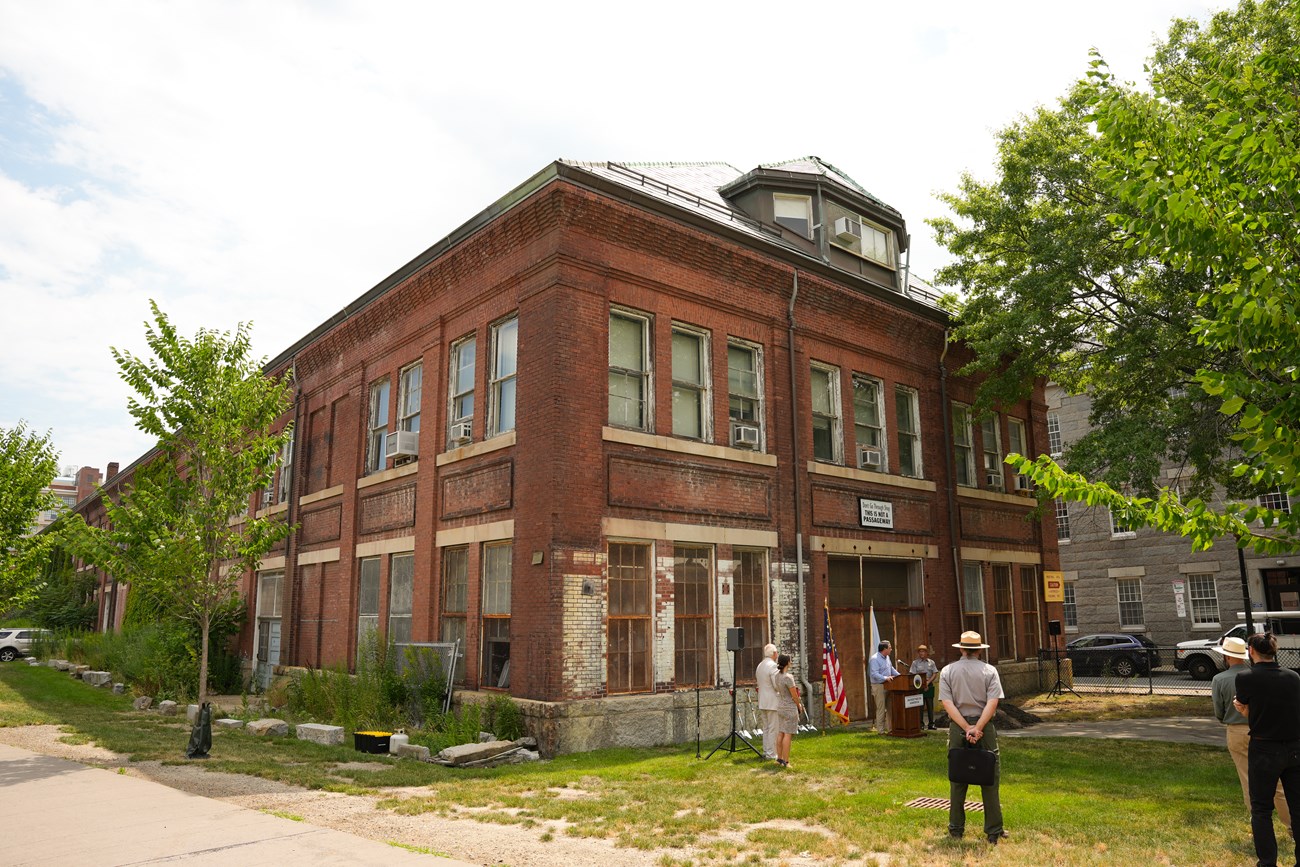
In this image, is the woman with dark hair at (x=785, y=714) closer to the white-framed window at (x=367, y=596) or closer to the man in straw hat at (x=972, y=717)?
the man in straw hat at (x=972, y=717)

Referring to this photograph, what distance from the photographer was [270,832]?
26.7 feet

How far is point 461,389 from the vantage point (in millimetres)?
17156

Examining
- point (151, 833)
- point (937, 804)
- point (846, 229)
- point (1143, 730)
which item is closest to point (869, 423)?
point (846, 229)

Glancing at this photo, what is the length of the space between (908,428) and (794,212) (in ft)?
18.6

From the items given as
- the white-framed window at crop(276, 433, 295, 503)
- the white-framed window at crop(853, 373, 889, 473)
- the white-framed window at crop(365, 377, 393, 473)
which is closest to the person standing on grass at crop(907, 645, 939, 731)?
the white-framed window at crop(853, 373, 889, 473)

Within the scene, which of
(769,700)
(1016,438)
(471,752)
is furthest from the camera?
(1016,438)

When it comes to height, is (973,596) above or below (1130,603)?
above

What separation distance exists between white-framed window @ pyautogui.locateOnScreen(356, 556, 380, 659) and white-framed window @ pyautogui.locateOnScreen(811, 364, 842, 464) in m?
9.67

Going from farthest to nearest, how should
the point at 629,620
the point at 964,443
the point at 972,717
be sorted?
the point at 964,443
the point at 629,620
the point at 972,717

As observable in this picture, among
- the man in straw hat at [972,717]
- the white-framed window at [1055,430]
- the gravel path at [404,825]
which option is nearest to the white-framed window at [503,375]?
the gravel path at [404,825]

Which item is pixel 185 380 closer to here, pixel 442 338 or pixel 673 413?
pixel 442 338

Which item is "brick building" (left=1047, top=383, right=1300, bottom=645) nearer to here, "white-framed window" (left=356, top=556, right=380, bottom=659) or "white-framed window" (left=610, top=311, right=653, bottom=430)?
"white-framed window" (left=610, top=311, right=653, bottom=430)

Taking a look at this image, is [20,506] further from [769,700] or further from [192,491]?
[769,700]

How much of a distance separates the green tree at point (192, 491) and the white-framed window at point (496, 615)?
176 inches
